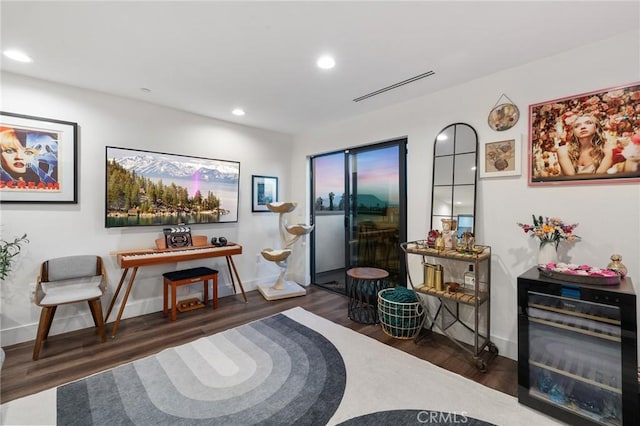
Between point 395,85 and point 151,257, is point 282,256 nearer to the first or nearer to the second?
point 151,257

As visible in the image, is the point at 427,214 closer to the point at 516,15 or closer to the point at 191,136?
the point at 516,15

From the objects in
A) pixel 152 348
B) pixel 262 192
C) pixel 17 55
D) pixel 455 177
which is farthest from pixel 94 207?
pixel 455 177

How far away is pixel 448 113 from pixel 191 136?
10.8ft

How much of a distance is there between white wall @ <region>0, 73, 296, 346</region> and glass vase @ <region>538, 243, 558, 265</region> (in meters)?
3.70

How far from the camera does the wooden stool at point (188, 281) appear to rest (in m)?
3.24

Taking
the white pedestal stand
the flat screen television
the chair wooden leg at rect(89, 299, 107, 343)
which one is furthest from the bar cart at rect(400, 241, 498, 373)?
the chair wooden leg at rect(89, 299, 107, 343)

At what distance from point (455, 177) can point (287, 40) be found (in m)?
2.07

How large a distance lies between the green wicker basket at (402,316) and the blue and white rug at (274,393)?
281 millimetres

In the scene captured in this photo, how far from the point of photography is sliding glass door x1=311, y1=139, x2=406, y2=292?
3.55 metres

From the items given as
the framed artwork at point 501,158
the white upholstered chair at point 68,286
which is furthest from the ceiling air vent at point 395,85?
the white upholstered chair at point 68,286

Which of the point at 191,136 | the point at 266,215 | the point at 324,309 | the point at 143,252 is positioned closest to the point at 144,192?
the point at 143,252

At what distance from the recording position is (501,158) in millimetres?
2525

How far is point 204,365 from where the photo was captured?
7.64 ft

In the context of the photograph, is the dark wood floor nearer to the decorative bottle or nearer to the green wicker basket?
the green wicker basket
